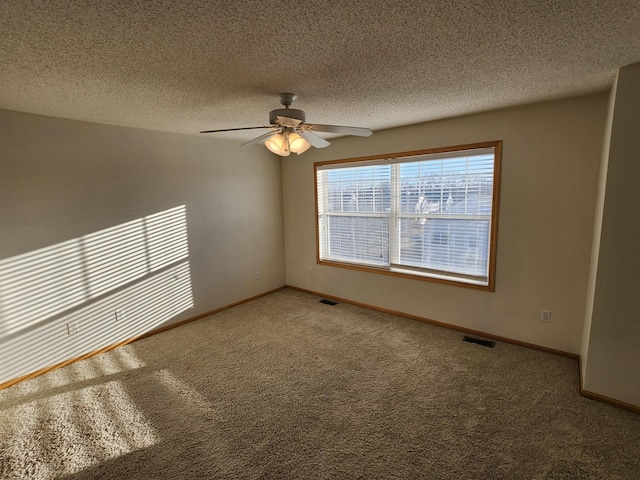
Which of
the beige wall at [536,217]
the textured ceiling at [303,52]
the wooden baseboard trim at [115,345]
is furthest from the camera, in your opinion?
the wooden baseboard trim at [115,345]

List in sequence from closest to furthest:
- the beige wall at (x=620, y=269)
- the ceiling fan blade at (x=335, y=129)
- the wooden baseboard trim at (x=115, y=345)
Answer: the beige wall at (x=620, y=269) < the ceiling fan blade at (x=335, y=129) < the wooden baseboard trim at (x=115, y=345)

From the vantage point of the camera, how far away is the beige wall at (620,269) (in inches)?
78.0

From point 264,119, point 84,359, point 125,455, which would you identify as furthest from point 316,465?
point 264,119

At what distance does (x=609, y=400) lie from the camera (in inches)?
87.4

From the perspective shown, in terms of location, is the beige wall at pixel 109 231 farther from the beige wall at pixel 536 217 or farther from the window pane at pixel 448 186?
the beige wall at pixel 536 217

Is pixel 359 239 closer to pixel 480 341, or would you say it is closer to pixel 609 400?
pixel 480 341

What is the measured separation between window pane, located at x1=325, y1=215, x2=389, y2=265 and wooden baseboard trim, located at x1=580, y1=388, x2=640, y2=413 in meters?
2.22

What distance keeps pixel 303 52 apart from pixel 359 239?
9.44ft

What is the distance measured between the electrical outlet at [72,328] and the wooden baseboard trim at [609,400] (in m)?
4.36

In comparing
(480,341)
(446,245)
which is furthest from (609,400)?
(446,245)

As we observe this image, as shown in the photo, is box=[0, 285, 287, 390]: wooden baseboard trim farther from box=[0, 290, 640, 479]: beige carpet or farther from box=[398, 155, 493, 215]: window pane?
box=[398, 155, 493, 215]: window pane

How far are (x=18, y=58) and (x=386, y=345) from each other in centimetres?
339

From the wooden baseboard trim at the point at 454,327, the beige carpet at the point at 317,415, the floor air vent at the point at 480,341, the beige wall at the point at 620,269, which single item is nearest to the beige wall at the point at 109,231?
the beige carpet at the point at 317,415

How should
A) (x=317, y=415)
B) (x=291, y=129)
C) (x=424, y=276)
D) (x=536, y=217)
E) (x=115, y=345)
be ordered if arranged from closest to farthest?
(x=317, y=415) < (x=291, y=129) < (x=536, y=217) < (x=115, y=345) < (x=424, y=276)
